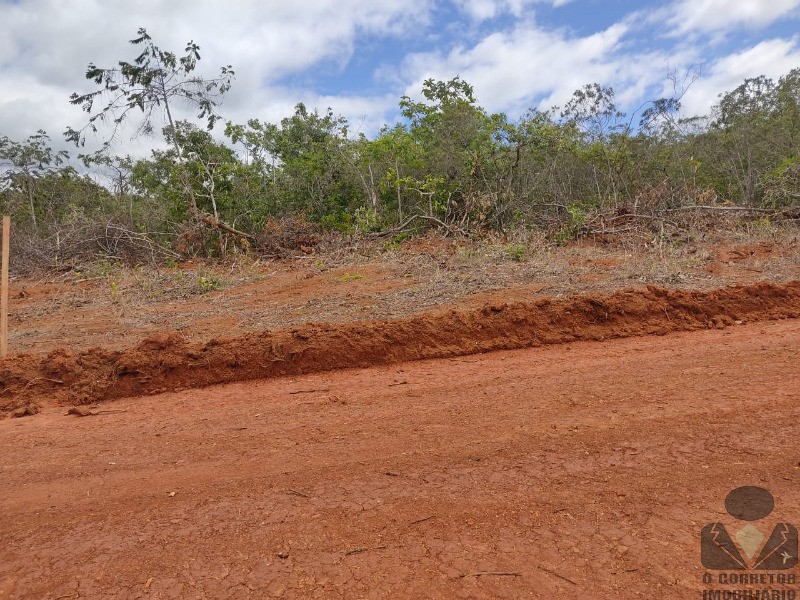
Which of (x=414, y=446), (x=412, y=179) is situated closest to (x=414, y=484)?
(x=414, y=446)

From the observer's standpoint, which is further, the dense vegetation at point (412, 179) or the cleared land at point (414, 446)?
the dense vegetation at point (412, 179)

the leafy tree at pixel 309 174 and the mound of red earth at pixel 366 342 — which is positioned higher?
the leafy tree at pixel 309 174

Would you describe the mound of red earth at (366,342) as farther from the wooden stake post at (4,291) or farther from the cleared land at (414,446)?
the wooden stake post at (4,291)

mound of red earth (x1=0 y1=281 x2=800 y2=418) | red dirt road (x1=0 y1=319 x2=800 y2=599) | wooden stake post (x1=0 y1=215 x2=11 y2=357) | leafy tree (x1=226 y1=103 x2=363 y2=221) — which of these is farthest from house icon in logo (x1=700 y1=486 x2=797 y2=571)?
leafy tree (x1=226 y1=103 x2=363 y2=221)

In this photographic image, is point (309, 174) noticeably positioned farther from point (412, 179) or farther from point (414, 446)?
point (414, 446)

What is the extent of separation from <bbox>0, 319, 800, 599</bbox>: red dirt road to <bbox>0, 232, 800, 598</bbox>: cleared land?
1cm

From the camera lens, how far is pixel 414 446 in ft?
12.0

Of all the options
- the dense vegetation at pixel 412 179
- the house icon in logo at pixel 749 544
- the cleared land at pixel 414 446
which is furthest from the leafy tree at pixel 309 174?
the house icon in logo at pixel 749 544

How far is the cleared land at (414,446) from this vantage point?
2.51m

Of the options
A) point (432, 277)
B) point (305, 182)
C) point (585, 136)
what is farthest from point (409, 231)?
point (585, 136)

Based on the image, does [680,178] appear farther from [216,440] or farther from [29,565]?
[29,565]

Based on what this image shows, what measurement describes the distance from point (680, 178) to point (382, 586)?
18482 mm

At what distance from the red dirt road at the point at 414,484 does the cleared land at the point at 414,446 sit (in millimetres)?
15

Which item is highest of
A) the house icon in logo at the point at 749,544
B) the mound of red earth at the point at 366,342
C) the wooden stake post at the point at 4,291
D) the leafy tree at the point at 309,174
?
the leafy tree at the point at 309,174
